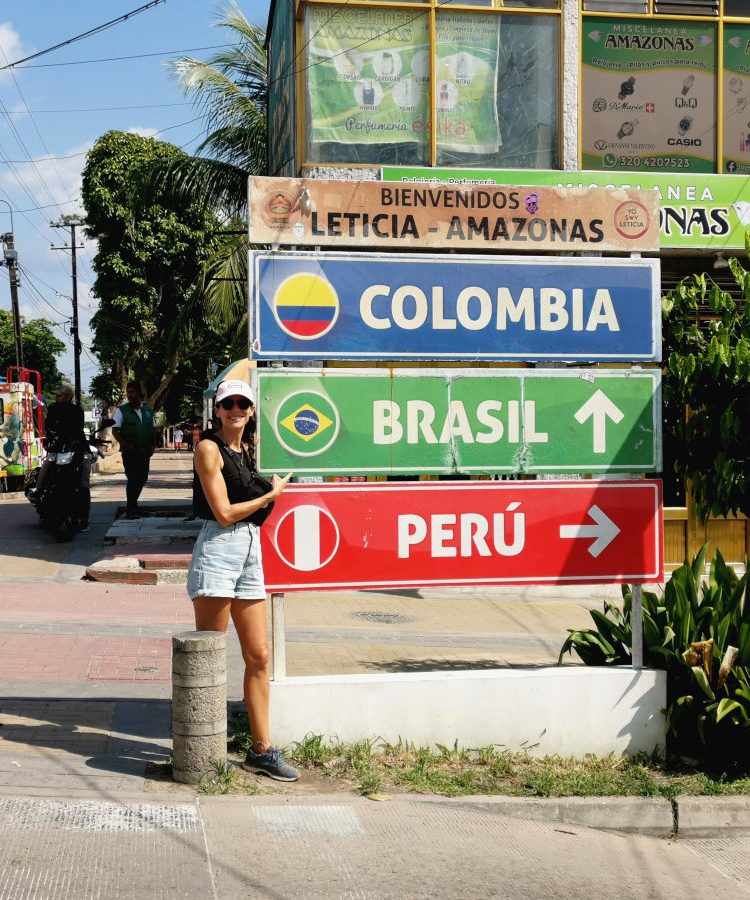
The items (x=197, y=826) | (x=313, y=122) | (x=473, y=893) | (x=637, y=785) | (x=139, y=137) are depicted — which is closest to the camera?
(x=473, y=893)

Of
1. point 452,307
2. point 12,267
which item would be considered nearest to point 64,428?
point 452,307

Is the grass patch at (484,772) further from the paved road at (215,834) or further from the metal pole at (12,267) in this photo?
the metal pole at (12,267)

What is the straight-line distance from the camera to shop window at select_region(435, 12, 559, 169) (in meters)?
12.1

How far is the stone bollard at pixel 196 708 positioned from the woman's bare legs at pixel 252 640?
0.17 m

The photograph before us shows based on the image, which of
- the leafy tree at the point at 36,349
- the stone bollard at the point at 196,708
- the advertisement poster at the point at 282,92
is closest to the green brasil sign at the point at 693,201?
the advertisement poster at the point at 282,92

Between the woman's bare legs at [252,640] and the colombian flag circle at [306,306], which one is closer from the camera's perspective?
the woman's bare legs at [252,640]

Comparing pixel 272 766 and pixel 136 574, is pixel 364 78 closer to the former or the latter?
pixel 136 574

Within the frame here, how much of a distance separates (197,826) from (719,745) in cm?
300

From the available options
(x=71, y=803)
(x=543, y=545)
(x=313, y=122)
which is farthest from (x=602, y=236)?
(x=313, y=122)

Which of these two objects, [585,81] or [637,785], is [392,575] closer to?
[637,785]

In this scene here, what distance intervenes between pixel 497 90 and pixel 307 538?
308 inches

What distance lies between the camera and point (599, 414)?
251 inches

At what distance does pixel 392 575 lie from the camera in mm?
6125

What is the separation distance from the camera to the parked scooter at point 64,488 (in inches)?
529
